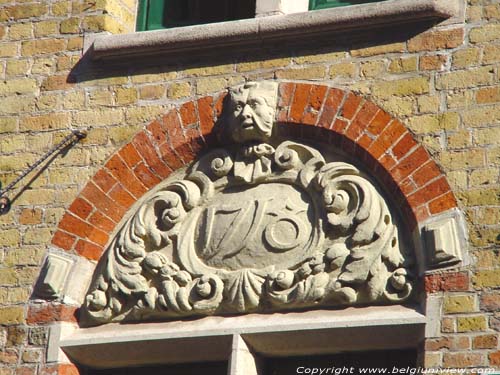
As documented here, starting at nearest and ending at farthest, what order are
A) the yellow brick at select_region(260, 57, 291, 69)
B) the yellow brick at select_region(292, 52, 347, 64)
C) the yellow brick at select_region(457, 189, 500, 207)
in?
the yellow brick at select_region(457, 189, 500, 207), the yellow brick at select_region(292, 52, 347, 64), the yellow brick at select_region(260, 57, 291, 69)

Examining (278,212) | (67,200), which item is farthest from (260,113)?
(67,200)

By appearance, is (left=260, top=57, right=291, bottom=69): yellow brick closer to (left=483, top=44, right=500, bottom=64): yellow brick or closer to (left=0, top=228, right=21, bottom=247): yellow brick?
(left=483, top=44, right=500, bottom=64): yellow brick

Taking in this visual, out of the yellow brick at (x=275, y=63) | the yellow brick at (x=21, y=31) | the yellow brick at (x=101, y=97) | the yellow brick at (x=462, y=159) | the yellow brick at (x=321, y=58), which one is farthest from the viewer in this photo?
the yellow brick at (x=21, y=31)

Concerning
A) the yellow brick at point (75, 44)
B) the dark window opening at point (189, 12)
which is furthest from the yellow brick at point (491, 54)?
the yellow brick at point (75, 44)

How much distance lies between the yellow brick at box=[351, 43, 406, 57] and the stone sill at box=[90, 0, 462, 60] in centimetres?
11

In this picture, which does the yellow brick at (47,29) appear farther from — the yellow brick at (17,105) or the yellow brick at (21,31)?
the yellow brick at (17,105)

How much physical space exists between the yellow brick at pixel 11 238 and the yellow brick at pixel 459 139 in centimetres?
256

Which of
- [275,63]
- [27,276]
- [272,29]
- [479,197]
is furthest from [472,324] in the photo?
[27,276]

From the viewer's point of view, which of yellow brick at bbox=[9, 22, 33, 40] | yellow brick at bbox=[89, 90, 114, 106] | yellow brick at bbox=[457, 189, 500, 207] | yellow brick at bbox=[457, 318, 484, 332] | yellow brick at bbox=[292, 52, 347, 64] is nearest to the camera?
yellow brick at bbox=[457, 318, 484, 332]

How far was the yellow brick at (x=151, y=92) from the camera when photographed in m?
9.27

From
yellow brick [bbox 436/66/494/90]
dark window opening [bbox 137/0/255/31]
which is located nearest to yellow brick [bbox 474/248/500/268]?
yellow brick [bbox 436/66/494/90]

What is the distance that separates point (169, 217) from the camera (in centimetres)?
895

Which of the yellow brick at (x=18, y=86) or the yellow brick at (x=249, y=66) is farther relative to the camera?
the yellow brick at (x=18, y=86)

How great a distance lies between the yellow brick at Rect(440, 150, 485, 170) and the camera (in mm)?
8406
